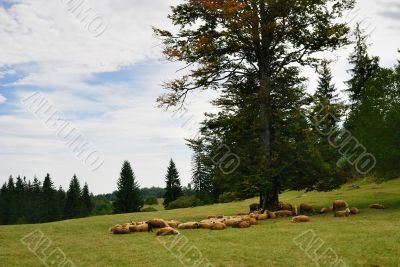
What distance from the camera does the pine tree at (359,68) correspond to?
5928cm

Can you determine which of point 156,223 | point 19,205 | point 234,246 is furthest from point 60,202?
point 234,246

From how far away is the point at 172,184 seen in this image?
3878 inches

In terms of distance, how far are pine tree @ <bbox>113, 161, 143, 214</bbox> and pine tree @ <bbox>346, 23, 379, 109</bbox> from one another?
48.1 m

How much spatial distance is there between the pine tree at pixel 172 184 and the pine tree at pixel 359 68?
46709 millimetres

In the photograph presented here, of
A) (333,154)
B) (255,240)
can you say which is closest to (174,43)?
(333,154)

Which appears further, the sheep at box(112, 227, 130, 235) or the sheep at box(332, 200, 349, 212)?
the sheep at box(332, 200, 349, 212)

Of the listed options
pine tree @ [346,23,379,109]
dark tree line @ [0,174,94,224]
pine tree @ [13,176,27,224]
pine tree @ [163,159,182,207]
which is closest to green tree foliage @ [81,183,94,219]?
dark tree line @ [0,174,94,224]

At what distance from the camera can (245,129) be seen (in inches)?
Result: 1033

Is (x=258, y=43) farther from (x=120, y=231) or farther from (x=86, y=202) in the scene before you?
(x=86, y=202)

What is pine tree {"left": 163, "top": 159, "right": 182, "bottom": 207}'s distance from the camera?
96250mm

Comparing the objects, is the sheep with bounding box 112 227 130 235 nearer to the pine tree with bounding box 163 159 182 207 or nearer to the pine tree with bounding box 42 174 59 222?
the pine tree with bounding box 163 159 182 207

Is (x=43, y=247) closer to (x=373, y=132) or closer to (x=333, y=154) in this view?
(x=333, y=154)

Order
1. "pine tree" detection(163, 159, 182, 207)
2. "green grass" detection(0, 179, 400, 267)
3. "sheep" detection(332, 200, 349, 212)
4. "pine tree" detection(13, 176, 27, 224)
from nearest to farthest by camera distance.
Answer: "green grass" detection(0, 179, 400, 267)
"sheep" detection(332, 200, 349, 212)
"pine tree" detection(163, 159, 182, 207)
"pine tree" detection(13, 176, 27, 224)

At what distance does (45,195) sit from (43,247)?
121m
